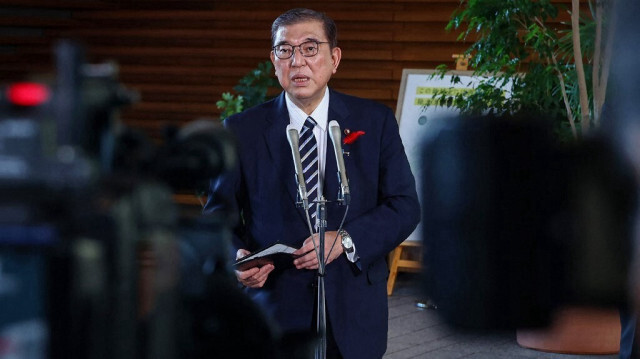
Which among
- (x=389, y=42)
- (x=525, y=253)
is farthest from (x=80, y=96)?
(x=389, y=42)

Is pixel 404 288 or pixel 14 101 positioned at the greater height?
pixel 14 101

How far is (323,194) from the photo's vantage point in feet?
8.49

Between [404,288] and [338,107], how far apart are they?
4.98m

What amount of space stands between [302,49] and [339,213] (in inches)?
20.4

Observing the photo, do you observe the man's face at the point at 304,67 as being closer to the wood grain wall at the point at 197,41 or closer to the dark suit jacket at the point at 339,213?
the dark suit jacket at the point at 339,213

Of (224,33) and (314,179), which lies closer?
(314,179)

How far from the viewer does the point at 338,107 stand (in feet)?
8.83

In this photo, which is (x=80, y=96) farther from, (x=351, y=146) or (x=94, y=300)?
(x=351, y=146)

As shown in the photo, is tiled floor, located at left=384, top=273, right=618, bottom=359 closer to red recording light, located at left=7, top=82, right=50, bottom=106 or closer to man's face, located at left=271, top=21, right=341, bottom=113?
man's face, located at left=271, top=21, right=341, bottom=113

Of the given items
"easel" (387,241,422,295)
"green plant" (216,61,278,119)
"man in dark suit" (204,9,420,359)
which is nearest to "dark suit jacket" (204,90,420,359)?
"man in dark suit" (204,9,420,359)

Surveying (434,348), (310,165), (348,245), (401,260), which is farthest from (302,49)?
(401,260)

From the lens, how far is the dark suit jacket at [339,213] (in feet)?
8.34

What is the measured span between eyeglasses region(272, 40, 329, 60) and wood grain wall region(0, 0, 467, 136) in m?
5.54

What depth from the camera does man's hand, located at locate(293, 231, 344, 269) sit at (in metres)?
2.46
